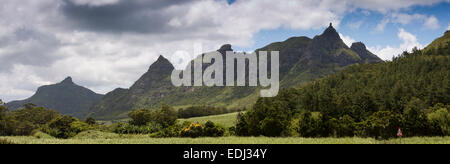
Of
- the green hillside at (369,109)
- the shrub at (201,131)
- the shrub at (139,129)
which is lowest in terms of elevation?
the shrub at (139,129)

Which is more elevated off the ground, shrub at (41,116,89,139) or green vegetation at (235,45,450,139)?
green vegetation at (235,45,450,139)

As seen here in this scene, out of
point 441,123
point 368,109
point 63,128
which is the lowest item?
point 63,128

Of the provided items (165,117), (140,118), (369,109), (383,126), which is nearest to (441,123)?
(383,126)

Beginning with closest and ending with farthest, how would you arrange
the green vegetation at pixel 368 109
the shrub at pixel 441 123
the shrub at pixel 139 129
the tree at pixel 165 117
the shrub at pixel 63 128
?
the green vegetation at pixel 368 109
the shrub at pixel 441 123
the shrub at pixel 63 128
the shrub at pixel 139 129
the tree at pixel 165 117

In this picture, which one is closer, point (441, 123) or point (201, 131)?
point (201, 131)

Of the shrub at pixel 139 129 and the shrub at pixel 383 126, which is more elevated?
the shrub at pixel 383 126

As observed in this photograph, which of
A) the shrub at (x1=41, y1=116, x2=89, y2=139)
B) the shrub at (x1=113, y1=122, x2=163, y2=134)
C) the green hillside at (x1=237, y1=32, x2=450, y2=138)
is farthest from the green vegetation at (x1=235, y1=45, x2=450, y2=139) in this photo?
the shrub at (x1=41, y1=116, x2=89, y2=139)

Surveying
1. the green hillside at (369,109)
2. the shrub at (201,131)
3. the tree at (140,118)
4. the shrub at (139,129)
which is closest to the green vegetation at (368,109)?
the green hillside at (369,109)

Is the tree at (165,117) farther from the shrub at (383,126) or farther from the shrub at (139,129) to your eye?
the shrub at (383,126)

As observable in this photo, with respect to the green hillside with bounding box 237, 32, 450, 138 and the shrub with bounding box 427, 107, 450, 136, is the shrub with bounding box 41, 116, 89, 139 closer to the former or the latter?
the green hillside with bounding box 237, 32, 450, 138

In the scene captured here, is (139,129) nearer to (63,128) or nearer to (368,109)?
(63,128)
